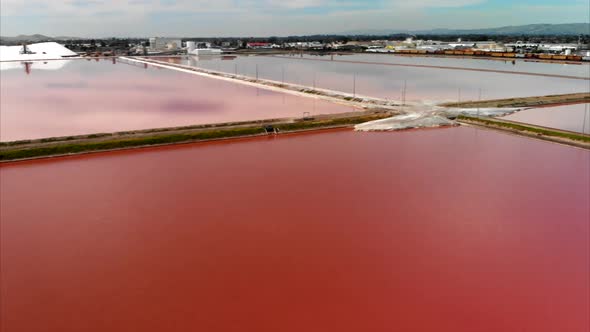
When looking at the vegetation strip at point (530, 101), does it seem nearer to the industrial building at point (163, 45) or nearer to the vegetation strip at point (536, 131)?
the vegetation strip at point (536, 131)

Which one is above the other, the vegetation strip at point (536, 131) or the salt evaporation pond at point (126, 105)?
the salt evaporation pond at point (126, 105)

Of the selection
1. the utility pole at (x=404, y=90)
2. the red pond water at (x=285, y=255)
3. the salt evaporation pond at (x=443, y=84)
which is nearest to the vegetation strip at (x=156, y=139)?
the red pond water at (x=285, y=255)

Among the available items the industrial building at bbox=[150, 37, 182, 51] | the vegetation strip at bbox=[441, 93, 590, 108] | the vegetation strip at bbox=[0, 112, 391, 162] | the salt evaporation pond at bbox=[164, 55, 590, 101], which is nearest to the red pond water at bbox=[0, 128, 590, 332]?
the vegetation strip at bbox=[0, 112, 391, 162]

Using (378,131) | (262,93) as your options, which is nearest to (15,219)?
(378,131)

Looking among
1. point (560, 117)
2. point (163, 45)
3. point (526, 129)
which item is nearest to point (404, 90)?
point (560, 117)

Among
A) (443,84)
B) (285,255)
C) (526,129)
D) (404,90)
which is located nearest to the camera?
(285,255)

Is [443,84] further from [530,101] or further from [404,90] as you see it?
[530,101]
